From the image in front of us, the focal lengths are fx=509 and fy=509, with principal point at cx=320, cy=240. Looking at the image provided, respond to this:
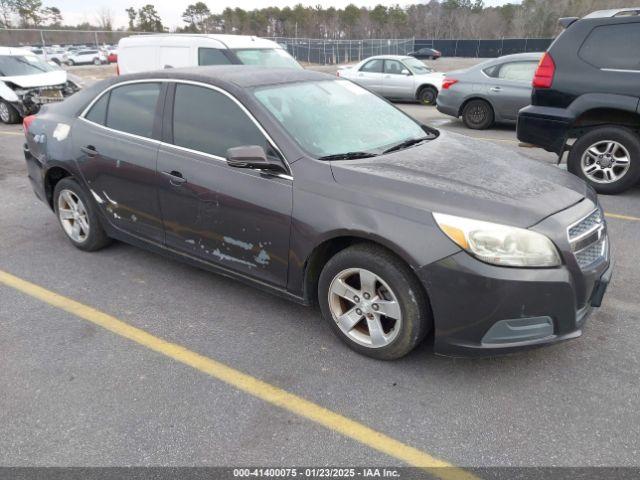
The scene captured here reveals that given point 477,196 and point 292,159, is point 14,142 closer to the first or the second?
point 292,159

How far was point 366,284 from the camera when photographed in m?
2.91

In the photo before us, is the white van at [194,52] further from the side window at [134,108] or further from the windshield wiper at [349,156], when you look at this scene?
the windshield wiper at [349,156]

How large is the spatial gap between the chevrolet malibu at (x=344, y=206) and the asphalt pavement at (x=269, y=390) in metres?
Answer: 0.30

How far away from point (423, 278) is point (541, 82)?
4.64 meters

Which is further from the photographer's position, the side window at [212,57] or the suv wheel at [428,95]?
the suv wheel at [428,95]

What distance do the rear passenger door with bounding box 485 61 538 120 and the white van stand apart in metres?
4.11

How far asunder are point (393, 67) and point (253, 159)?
12910 mm

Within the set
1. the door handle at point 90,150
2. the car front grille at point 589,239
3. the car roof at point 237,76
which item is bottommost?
the car front grille at point 589,239

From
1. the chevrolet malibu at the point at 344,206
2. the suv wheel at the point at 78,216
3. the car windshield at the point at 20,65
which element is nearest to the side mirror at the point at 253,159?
the chevrolet malibu at the point at 344,206

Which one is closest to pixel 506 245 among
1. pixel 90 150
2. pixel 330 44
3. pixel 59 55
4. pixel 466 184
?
pixel 466 184

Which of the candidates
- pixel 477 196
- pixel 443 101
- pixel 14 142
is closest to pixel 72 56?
pixel 14 142

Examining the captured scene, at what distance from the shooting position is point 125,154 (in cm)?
391

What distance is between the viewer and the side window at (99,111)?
423 centimetres

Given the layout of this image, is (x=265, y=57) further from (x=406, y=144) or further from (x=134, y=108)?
(x=406, y=144)
